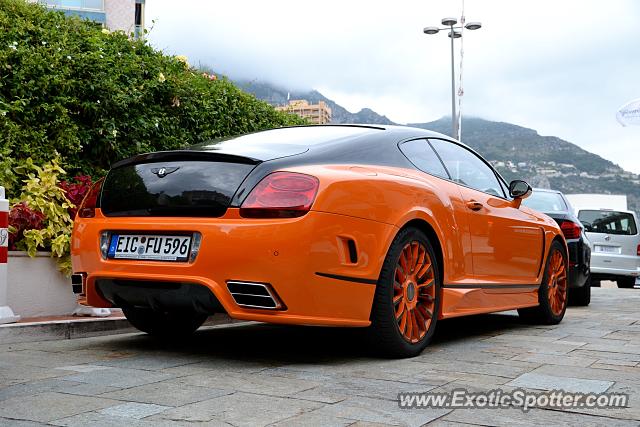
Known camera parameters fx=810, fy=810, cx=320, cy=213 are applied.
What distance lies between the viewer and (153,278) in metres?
4.18

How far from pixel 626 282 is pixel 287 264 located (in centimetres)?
1459

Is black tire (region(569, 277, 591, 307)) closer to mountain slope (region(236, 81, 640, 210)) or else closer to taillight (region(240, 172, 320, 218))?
taillight (region(240, 172, 320, 218))

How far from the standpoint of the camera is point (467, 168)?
591 centimetres

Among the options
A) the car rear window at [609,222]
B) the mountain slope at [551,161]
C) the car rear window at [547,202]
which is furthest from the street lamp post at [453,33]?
the mountain slope at [551,161]

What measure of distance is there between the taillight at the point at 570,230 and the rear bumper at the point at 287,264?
5.08 m

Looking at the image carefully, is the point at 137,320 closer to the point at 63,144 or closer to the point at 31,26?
the point at 63,144

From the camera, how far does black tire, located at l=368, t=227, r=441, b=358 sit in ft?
14.4

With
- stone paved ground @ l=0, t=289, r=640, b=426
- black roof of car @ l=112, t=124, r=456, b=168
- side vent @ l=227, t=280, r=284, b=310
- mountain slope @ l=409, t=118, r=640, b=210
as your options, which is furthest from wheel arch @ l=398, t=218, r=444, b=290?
mountain slope @ l=409, t=118, r=640, b=210

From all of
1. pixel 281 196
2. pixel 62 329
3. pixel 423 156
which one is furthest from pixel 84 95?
pixel 281 196

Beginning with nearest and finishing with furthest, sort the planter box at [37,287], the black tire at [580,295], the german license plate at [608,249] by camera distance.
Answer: the planter box at [37,287], the black tire at [580,295], the german license plate at [608,249]

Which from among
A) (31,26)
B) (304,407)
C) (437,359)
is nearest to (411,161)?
(437,359)

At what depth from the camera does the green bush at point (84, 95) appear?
6.47 m

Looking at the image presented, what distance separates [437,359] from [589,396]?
1169 mm

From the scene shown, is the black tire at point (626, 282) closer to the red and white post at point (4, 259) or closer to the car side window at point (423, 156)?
the car side window at point (423, 156)
